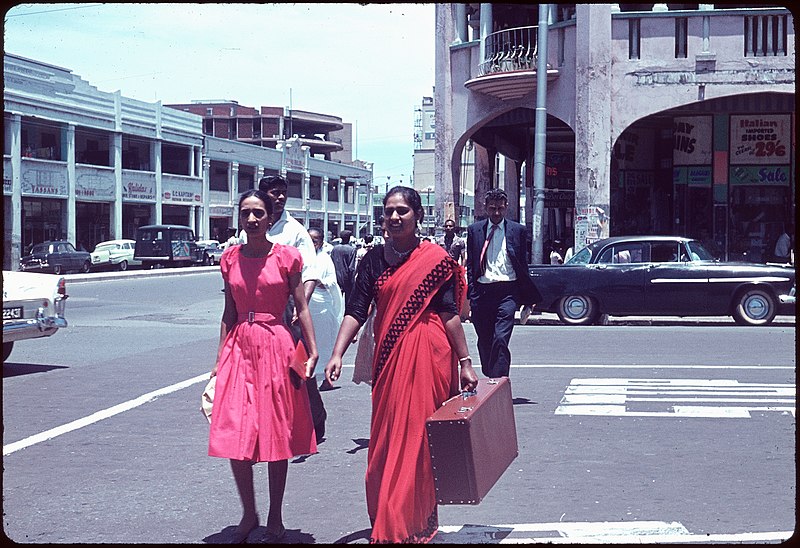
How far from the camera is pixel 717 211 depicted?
25.1m

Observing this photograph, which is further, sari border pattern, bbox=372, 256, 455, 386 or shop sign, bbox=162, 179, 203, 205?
shop sign, bbox=162, 179, 203, 205

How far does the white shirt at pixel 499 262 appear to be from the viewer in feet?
28.8

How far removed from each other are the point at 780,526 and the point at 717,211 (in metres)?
20.8

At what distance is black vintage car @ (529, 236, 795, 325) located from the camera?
17.7 meters

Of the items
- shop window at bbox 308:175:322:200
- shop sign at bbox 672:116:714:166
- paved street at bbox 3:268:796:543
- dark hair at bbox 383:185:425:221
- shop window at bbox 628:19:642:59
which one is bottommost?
paved street at bbox 3:268:796:543

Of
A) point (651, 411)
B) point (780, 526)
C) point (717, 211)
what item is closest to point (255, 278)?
point (780, 526)

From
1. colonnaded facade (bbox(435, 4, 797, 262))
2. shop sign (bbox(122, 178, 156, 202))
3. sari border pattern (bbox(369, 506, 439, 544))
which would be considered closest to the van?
shop sign (bbox(122, 178, 156, 202))

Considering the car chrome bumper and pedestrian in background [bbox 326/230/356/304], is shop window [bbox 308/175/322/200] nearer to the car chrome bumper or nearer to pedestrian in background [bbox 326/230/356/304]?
pedestrian in background [bbox 326/230/356/304]

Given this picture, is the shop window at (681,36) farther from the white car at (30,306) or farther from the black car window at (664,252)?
the white car at (30,306)

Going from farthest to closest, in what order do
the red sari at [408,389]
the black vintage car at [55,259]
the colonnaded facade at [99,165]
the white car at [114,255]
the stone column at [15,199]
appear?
the white car at [114,255] < the colonnaded facade at [99,165] < the stone column at [15,199] < the black vintage car at [55,259] < the red sari at [408,389]

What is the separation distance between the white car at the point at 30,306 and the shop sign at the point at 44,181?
3471 centimetres

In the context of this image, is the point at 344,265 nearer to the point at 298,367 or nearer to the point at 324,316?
the point at 324,316

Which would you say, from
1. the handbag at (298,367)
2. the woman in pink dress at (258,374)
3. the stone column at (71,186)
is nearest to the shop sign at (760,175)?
the woman in pink dress at (258,374)

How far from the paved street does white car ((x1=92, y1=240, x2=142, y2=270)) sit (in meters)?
34.2
